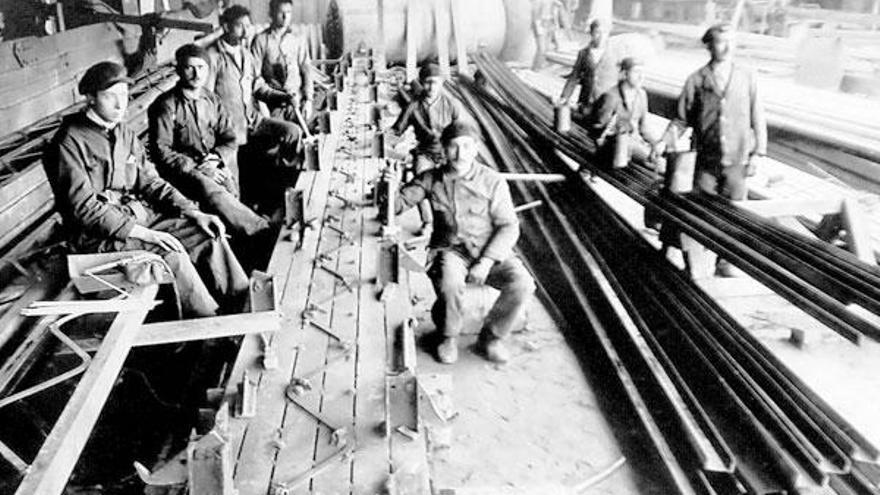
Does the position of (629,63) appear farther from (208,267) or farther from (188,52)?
(208,267)

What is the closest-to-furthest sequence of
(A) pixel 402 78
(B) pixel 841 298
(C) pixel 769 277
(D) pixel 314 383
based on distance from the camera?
(D) pixel 314 383 < (B) pixel 841 298 < (C) pixel 769 277 < (A) pixel 402 78

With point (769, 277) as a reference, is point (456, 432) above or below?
Answer: below

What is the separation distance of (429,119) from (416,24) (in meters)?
7.01

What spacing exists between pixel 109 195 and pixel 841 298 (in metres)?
3.59

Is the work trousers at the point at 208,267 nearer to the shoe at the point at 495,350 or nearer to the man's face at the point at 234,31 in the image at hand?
the shoe at the point at 495,350

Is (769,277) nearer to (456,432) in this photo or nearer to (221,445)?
(456,432)

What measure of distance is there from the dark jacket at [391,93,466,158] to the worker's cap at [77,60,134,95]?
9.59ft

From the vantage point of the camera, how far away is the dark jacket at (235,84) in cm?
566

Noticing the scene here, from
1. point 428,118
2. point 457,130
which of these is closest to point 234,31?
point 428,118

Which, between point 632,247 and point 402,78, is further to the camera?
point 402,78

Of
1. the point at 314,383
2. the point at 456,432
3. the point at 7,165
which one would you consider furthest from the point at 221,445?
the point at 7,165

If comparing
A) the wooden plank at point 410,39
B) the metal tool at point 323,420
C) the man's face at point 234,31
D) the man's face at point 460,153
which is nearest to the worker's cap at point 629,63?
the man's face at point 460,153

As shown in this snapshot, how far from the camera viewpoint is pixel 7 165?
5078 mm

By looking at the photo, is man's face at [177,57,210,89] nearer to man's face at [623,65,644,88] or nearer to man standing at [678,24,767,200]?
man standing at [678,24,767,200]
